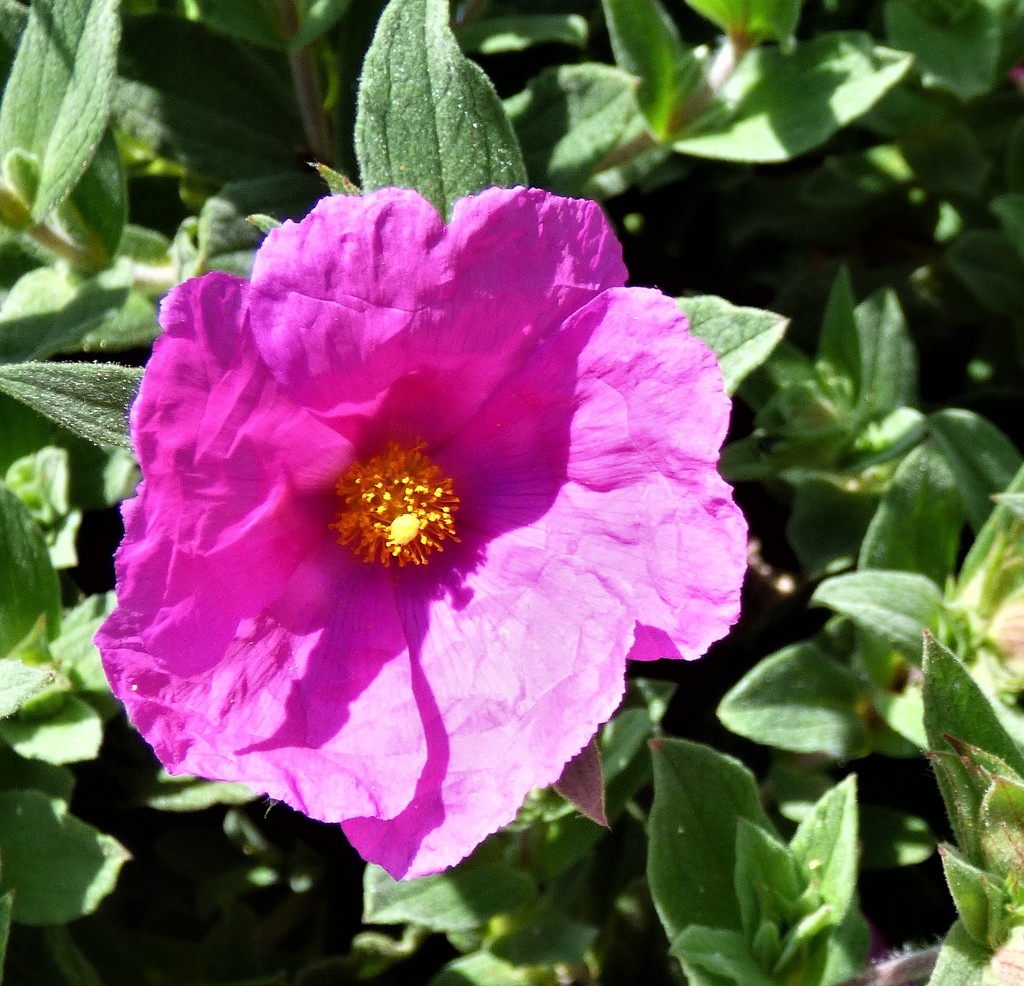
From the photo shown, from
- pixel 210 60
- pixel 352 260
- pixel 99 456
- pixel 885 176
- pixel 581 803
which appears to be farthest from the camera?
pixel 885 176

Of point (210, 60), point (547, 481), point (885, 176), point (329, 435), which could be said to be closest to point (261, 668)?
point (329, 435)

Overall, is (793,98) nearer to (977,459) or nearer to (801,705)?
(977,459)

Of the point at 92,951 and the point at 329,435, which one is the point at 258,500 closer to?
the point at 329,435

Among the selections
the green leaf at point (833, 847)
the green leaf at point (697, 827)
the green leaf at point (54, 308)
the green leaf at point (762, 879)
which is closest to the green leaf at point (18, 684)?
the green leaf at point (54, 308)

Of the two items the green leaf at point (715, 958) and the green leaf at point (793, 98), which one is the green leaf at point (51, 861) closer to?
the green leaf at point (715, 958)

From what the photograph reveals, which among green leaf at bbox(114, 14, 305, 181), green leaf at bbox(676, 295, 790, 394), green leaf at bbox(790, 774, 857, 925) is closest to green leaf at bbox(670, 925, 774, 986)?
green leaf at bbox(790, 774, 857, 925)

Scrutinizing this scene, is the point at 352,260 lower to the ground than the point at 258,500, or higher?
higher

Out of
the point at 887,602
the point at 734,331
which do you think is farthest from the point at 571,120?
the point at 887,602
